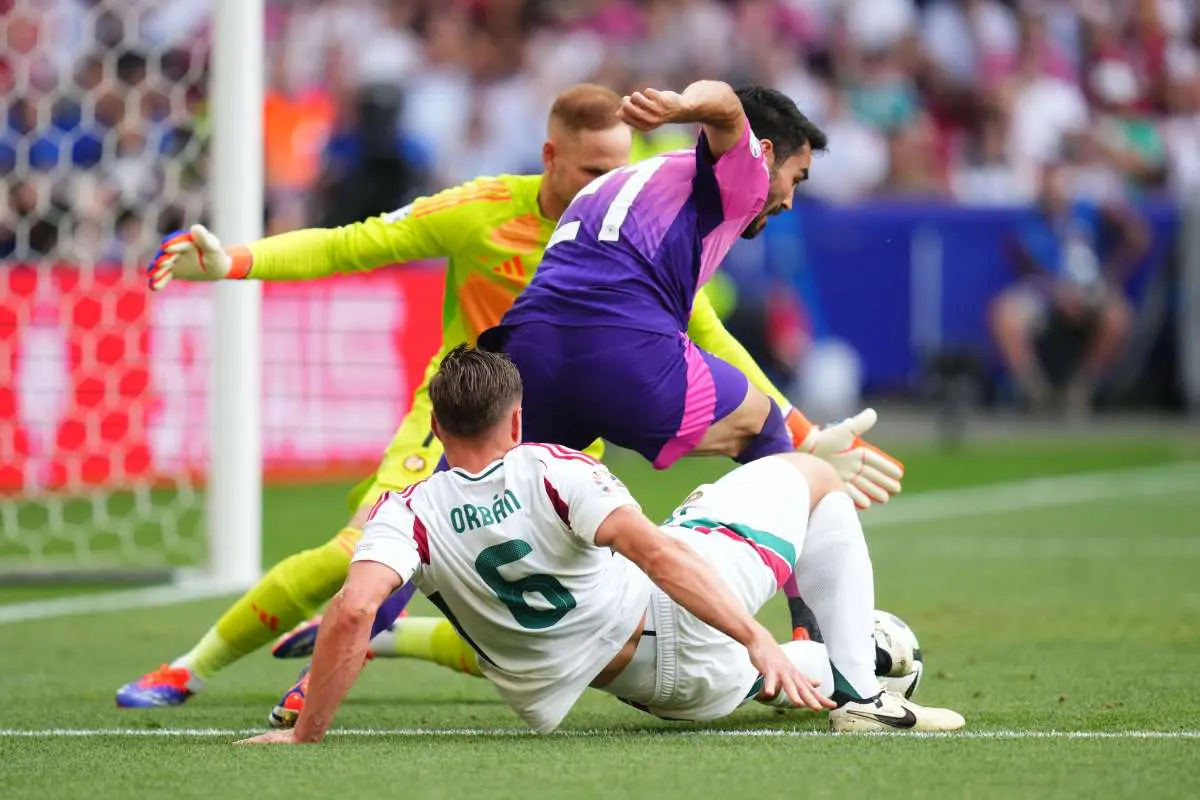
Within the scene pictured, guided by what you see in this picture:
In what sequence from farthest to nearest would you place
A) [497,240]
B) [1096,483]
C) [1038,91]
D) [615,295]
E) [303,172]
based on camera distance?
[1038,91] → [303,172] → [1096,483] → [497,240] → [615,295]

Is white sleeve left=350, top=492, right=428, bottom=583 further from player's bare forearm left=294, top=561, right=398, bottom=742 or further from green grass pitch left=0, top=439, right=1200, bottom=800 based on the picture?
green grass pitch left=0, top=439, right=1200, bottom=800

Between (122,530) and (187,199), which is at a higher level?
(187,199)

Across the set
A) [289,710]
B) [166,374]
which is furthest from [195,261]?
[166,374]

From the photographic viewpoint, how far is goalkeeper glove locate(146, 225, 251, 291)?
19.9 ft

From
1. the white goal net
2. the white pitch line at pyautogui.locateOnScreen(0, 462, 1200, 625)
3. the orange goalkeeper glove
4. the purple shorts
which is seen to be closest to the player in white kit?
the purple shorts

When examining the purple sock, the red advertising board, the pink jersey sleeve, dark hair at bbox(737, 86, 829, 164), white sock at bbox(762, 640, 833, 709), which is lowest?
the red advertising board

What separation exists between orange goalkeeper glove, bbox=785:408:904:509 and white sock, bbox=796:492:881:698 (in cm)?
51

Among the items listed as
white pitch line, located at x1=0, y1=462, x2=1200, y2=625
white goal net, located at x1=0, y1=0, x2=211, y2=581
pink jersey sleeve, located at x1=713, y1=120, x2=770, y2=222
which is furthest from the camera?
white pitch line, located at x1=0, y1=462, x2=1200, y2=625

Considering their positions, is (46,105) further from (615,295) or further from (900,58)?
(900,58)

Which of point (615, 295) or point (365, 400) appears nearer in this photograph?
point (615, 295)

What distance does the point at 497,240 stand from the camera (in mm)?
6461

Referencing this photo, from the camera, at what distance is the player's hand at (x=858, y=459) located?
611 centimetres

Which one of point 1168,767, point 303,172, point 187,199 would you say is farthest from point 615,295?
point 303,172

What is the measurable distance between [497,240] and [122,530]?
6399mm
